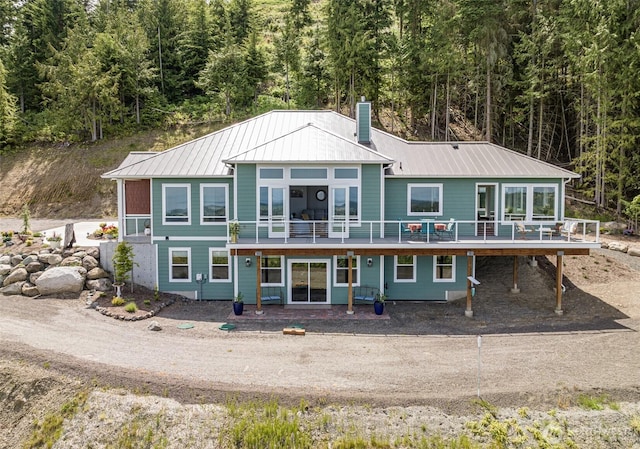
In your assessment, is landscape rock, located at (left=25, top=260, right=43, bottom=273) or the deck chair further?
landscape rock, located at (left=25, top=260, right=43, bottom=273)

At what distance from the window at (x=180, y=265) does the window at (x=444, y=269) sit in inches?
385

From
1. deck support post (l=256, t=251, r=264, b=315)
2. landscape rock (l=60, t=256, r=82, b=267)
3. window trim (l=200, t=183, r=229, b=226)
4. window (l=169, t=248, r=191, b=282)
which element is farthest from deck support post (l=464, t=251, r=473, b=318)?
landscape rock (l=60, t=256, r=82, b=267)

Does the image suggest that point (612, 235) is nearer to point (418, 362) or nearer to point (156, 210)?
point (418, 362)

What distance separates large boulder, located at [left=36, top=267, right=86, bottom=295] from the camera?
52.0 feet

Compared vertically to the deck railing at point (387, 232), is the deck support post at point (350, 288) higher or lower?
lower

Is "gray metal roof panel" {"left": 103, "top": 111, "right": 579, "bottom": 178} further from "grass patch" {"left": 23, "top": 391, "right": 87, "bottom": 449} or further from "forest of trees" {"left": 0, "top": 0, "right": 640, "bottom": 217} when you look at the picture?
"forest of trees" {"left": 0, "top": 0, "right": 640, "bottom": 217}

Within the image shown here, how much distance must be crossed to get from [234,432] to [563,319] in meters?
11.9

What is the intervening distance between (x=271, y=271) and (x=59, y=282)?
8.07 metres

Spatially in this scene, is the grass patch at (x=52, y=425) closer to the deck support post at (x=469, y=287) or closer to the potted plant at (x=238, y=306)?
the potted plant at (x=238, y=306)

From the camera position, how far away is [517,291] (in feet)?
57.4

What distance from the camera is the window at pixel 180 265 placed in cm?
1659

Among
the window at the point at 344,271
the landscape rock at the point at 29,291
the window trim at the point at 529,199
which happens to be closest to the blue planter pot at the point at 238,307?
the window at the point at 344,271

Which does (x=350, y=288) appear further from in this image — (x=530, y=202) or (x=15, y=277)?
(x=15, y=277)

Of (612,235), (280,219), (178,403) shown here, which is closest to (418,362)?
(178,403)
